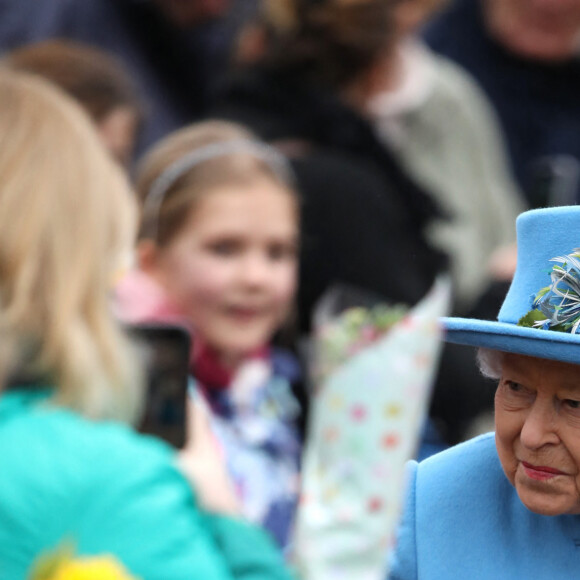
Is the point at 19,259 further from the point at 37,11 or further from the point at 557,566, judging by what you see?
the point at 37,11

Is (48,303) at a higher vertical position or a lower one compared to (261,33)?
higher

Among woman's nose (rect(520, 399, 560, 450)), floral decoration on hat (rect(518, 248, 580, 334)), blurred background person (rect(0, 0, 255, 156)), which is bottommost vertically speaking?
blurred background person (rect(0, 0, 255, 156))

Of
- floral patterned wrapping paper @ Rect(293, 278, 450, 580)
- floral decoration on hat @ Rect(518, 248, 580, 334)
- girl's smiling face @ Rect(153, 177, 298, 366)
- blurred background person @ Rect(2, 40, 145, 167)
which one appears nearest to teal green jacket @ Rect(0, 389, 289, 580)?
floral patterned wrapping paper @ Rect(293, 278, 450, 580)

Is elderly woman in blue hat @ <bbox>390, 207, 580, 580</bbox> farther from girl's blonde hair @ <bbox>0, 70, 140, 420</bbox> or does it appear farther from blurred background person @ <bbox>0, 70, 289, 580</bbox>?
girl's blonde hair @ <bbox>0, 70, 140, 420</bbox>

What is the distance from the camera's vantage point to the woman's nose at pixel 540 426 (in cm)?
144

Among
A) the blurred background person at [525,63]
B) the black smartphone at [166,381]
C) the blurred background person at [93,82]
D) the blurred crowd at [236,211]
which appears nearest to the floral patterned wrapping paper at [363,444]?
the blurred crowd at [236,211]

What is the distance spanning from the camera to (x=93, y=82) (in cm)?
370

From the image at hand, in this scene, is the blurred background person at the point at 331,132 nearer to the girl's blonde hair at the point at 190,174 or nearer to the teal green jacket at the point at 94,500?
the girl's blonde hair at the point at 190,174

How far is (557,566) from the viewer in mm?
1498

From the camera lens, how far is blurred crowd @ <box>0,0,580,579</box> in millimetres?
2057

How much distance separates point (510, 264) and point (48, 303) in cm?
152

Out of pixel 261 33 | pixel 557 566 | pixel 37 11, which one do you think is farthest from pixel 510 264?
pixel 37 11

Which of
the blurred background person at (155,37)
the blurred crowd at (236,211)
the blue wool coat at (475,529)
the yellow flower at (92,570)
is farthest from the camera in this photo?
the blurred background person at (155,37)

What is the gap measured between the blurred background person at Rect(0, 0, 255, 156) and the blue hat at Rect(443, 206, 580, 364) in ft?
9.78
